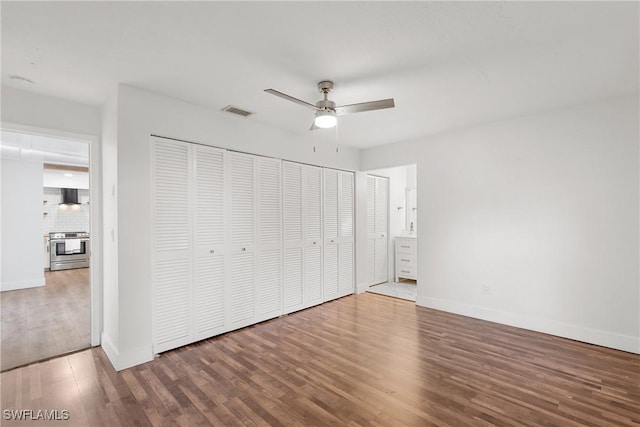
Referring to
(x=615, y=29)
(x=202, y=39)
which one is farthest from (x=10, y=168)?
(x=615, y=29)

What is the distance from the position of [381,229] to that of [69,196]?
335 inches

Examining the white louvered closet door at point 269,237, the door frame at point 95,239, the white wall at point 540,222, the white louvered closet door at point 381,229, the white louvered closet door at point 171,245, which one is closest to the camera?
the white louvered closet door at point 171,245

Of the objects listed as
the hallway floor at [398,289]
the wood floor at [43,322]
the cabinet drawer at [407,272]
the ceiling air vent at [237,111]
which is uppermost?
the ceiling air vent at [237,111]

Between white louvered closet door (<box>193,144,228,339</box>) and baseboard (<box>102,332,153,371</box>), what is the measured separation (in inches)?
20.8

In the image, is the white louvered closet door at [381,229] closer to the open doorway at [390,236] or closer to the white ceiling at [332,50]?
the open doorway at [390,236]

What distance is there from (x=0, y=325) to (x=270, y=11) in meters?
5.03

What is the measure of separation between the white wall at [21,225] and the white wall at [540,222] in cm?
735

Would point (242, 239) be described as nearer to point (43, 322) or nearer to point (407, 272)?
point (43, 322)

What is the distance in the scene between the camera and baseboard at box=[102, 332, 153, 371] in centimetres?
Result: 265

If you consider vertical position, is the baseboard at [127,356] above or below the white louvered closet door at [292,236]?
below

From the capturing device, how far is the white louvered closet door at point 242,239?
354 cm

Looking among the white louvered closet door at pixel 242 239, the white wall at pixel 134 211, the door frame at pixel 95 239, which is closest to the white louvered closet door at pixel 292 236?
the white louvered closet door at pixel 242 239

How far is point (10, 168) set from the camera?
562cm

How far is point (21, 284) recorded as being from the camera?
5.60m
